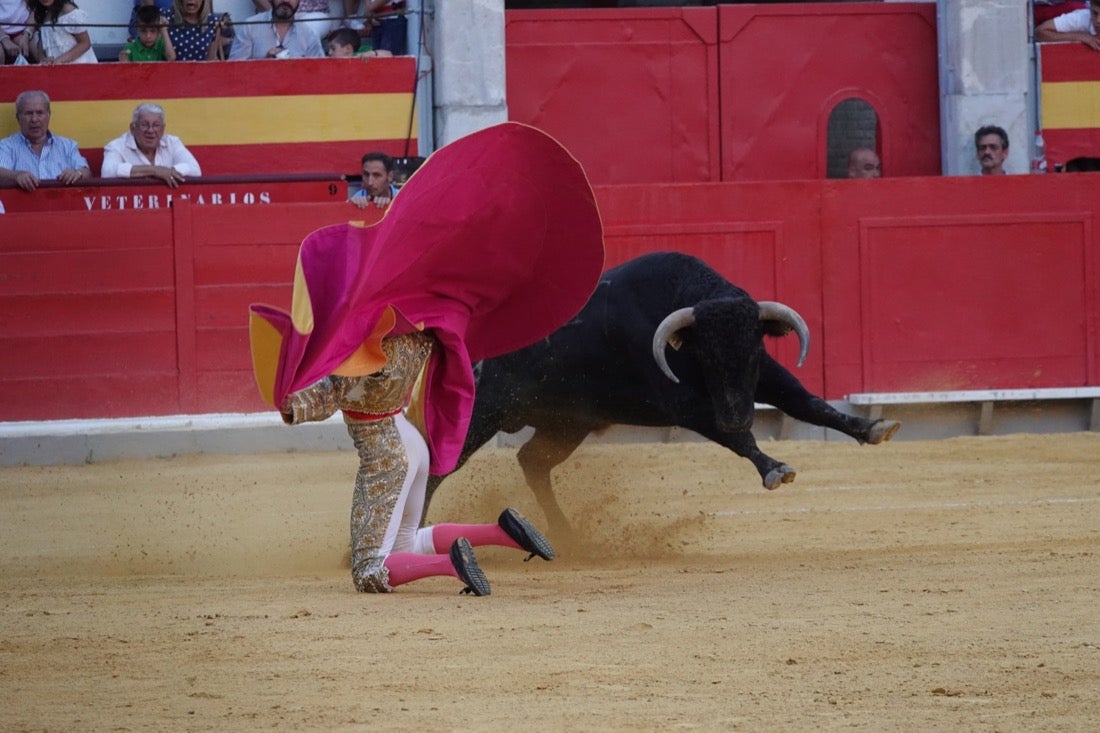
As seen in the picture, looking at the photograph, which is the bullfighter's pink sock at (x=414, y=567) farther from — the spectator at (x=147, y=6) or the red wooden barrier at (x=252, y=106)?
the spectator at (x=147, y=6)

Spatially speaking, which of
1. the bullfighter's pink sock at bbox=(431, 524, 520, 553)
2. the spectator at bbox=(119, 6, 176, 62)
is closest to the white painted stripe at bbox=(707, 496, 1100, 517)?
the bullfighter's pink sock at bbox=(431, 524, 520, 553)

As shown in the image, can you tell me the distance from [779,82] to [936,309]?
2.17 meters

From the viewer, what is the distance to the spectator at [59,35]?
31.0 ft

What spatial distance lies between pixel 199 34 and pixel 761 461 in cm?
547

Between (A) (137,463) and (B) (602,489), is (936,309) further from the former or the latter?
(A) (137,463)

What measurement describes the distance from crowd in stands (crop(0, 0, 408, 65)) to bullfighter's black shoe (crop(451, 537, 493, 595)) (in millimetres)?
5529

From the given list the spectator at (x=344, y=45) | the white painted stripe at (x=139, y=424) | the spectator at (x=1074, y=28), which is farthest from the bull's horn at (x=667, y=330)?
the spectator at (x=1074, y=28)

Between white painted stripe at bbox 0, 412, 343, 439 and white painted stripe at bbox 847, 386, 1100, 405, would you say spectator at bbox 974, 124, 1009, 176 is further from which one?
white painted stripe at bbox 0, 412, 343, 439

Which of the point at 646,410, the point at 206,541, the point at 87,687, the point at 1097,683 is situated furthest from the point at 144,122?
the point at 1097,683

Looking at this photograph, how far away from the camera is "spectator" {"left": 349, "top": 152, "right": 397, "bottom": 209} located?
8602mm

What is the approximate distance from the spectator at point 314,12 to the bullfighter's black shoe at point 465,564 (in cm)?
597

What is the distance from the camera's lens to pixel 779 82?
1066 centimetres

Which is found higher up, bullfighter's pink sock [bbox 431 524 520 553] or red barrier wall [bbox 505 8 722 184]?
red barrier wall [bbox 505 8 722 184]

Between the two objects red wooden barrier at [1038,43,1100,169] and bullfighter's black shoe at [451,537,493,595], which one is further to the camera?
red wooden barrier at [1038,43,1100,169]
